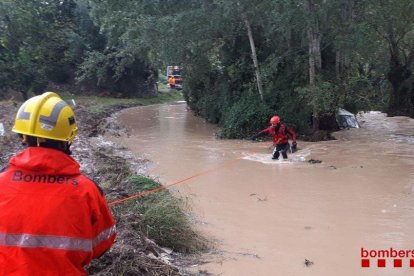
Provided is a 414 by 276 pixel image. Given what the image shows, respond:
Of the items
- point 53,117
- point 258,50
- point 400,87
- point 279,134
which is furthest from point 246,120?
point 53,117

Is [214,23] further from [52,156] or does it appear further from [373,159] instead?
[52,156]

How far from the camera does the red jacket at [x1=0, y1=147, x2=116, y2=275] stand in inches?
84.4

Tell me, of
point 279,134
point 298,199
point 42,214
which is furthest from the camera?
point 279,134

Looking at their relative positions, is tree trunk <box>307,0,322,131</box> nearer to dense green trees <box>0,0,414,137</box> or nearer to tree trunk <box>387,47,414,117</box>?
dense green trees <box>0,0,414,137</box>

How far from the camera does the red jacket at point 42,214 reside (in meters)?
2.14

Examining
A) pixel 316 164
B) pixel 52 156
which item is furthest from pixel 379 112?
pixel 52 156

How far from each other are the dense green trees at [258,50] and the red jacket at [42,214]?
12608mm

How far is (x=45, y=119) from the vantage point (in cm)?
222

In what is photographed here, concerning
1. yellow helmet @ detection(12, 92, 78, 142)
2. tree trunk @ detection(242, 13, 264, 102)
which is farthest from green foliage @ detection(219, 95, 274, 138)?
yellow helmet @ detection(12, 92, 78, 142)

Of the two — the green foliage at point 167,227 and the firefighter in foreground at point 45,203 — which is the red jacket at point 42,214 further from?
the green foliage at point 167,227

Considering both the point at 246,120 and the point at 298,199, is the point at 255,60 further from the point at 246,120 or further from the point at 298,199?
the point at 298,199

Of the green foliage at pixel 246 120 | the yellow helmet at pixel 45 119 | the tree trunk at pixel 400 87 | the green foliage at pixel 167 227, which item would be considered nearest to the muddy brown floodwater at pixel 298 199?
the green foliage at pixel 167 227

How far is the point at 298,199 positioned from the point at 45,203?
7445mm

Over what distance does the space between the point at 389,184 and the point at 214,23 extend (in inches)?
362
